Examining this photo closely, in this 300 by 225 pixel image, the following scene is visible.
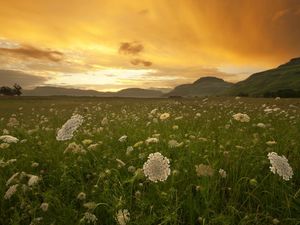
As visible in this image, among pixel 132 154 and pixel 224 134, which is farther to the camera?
pixel 224 134

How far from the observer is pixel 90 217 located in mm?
3787

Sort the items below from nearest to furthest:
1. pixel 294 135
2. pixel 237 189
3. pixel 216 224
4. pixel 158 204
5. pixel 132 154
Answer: pixel 216 224
pixel 158 204
pixel 237 189
pixel 132 154
pixel 294 135

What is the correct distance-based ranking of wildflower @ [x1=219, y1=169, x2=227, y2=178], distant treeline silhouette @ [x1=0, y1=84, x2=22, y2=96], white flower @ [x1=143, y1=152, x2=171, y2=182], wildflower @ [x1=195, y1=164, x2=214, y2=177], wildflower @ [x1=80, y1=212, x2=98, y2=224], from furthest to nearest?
distant treeline silhouette @ [x1=0, y1=84, x2=22, y2=96] < wildflower @ [x1=219, y1=169, x2=227, y2=178] < wildflower @ [x1=195, y1=164, x2=214, y2=177] < wildflower @ [x1=80, y1=212, x2=98, y2=224] < white flower @ [x1=143, y1=152, x2=171, y2=182]

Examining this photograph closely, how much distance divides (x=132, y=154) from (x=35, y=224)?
8.53ft

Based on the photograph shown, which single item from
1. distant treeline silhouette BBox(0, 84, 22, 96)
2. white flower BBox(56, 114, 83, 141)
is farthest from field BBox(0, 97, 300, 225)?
distant treeline silhouette BBox(0, 84, 22, 96)

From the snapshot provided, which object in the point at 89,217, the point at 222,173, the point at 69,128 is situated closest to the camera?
the point at 89,217

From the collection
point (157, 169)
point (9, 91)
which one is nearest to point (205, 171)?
point (157, 169)

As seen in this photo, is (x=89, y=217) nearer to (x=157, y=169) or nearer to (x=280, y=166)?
(x=157, y=169)

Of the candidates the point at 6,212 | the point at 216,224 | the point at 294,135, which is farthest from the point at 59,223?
the point at 294,135

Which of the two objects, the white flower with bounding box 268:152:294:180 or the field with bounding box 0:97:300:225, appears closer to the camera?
the white flower with bounding box 268:152:294:180

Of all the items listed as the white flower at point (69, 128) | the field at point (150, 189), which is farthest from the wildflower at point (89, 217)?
the white flower at point (69, 128)

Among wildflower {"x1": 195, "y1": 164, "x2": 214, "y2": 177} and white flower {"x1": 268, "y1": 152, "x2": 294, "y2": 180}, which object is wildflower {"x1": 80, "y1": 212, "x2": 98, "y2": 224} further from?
white flower {"x1": 268, "y1": 152, "x2": 294, "y2": 180}

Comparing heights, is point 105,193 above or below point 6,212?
above

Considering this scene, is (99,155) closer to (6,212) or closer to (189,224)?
(6,212)
